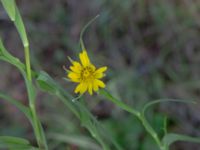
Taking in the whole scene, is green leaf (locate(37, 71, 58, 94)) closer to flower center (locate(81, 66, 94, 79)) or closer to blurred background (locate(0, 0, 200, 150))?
flower center (locate(81, 66, 94, 79))

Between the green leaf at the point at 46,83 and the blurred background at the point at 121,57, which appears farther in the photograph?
the blurred background at the point at 121,57

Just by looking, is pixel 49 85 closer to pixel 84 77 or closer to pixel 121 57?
pixel 84 77

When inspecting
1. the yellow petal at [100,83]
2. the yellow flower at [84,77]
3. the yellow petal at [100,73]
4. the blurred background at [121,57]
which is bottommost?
the yellow petal at [100,83]

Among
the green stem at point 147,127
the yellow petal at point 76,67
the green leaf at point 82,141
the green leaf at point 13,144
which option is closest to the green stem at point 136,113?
the green stem at point 147,127

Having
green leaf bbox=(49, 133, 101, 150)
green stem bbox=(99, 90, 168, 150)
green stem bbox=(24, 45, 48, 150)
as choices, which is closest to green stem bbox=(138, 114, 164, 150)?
green stem bbox=(99, 90, 168, 150)

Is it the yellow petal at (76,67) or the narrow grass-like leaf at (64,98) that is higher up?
the yellow petal at (76,67)

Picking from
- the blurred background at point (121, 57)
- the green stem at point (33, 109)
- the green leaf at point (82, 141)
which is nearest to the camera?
the green stem at point (33, 109)

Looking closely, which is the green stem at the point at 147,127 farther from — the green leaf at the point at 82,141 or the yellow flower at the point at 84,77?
the green leaf at the point at 82,141
